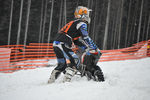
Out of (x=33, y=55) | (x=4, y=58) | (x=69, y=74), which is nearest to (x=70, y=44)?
(x=69, y=74)

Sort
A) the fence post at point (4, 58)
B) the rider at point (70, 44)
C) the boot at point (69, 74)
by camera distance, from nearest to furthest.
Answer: the boot at point (69, 74)
the rider at point (70, 44)
the fence post at point (4, 58)

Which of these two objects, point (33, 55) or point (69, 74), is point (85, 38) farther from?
point (33, 55)

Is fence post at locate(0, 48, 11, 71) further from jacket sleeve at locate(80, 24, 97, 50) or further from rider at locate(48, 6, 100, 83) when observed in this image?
jacket sleeve at locate(80, 24, 97, 50)

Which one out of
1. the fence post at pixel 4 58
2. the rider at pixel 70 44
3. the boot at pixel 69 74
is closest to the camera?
the boot at pixel 69 74

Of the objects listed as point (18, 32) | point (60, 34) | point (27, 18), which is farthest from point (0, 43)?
point (60, 34)

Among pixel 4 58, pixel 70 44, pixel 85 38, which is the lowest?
pixel 4 58

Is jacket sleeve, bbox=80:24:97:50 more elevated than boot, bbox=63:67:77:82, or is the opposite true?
jacket sleeve, bbox=80:24:97:50

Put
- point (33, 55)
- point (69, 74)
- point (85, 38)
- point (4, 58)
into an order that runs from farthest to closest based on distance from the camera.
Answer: point (33, 55) → point (4, 58) → point (85, 38) → point (69, 74)

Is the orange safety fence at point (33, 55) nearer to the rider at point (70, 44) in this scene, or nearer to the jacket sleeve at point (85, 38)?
the rider at point (70, 44)

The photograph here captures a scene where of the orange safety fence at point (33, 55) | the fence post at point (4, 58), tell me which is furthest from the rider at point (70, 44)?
the fence post at point (4, 58)

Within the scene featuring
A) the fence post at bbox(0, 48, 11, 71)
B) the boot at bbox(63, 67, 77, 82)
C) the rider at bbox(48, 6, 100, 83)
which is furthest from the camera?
the fence post at bbox(0, 48, 11, 71)

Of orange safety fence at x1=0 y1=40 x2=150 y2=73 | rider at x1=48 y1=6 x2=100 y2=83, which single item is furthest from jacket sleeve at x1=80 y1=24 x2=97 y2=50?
orange safety fence at x1=0 y1=40 x2=150 y2=73

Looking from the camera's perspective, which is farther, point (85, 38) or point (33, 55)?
point (33, 55)

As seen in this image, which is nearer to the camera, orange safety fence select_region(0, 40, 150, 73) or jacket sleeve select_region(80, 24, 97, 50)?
jacket sleeve select_region(80, 24, 97, 50)
